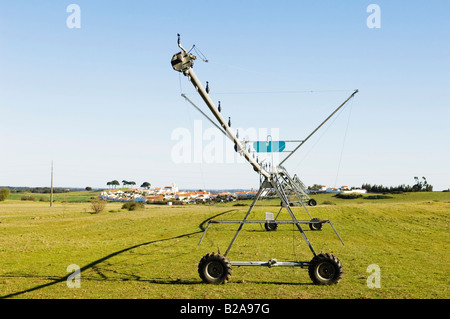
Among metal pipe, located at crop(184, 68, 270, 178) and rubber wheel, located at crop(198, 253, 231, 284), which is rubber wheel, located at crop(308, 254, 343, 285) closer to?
rubber wheel, located at crop(198, 253, 231, 284)

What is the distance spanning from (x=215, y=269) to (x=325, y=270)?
434cm

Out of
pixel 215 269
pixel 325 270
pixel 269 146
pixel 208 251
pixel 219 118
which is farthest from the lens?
pixel 208 251

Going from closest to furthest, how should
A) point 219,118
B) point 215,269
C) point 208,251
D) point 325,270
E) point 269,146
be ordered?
point 219,118, point 325,270, point 215,269, point 269,146, point 208,251

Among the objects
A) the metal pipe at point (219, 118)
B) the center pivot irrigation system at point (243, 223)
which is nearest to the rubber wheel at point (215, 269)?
the center pivot irrigation system at point (243, 223)

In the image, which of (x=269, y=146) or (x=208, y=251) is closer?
(x=269, y=146)

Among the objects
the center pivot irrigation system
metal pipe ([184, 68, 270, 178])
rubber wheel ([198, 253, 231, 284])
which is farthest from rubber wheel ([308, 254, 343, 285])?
metal pipe ([184, 68, 270, 178])

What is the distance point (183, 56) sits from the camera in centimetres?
871

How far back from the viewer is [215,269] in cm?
1234

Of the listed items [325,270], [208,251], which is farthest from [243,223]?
[208,251]

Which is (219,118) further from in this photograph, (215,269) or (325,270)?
(325,270)

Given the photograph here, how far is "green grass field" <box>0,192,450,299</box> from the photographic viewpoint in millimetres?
11766

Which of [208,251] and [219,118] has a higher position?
[219,118]
